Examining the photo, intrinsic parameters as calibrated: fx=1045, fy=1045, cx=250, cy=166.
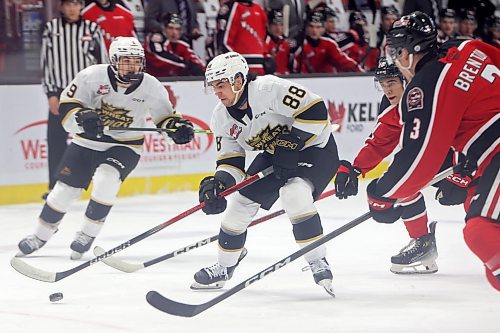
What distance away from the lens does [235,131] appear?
12.7 ft

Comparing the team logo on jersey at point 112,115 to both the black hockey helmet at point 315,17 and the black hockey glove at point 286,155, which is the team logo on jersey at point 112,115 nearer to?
the black hockey glove at point 286,155

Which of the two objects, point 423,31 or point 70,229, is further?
point 70,229

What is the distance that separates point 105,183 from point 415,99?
6.57 feet

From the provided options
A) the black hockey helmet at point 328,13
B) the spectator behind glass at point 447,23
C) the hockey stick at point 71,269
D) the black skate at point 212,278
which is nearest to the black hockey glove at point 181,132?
the hockey stick at point 71,269

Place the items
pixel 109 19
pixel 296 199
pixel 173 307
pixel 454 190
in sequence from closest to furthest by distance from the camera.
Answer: pixel 173 307 → pixel 454 190 → pixel 296 199 → pixel 109 19

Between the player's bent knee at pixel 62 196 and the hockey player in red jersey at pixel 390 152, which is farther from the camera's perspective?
the player's bent knee at pixel 62 196

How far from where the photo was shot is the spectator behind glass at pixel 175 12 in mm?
6910

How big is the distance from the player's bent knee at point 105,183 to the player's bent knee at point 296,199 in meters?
1.08

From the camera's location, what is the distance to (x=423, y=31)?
119 inches

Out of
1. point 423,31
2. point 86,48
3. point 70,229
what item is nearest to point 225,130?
point 423,31

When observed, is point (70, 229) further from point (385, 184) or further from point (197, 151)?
point (385, 184)

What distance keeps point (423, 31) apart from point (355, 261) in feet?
5.71

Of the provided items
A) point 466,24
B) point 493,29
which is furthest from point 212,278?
point 493,29

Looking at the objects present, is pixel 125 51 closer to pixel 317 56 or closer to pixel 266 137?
pixel 266 137
